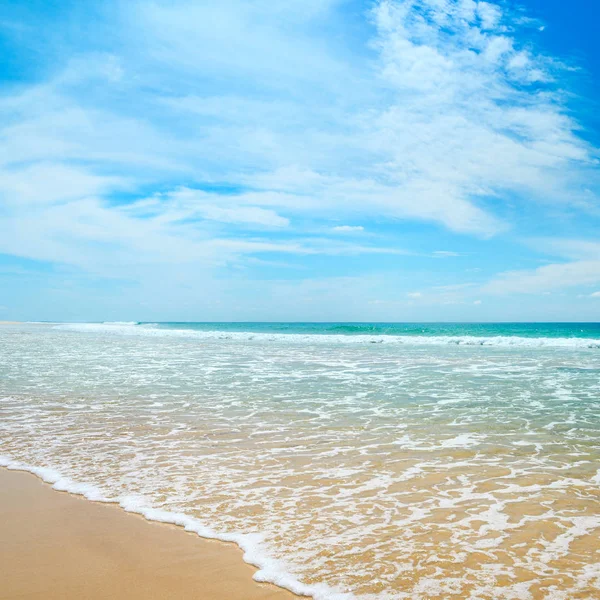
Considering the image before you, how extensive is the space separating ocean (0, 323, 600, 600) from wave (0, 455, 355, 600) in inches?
0.6

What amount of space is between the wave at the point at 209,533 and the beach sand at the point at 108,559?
0.06 meters

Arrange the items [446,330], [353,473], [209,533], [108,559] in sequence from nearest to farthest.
A: [108,559]
[209,533]
[353,473]
[446,330]

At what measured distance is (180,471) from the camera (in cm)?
556

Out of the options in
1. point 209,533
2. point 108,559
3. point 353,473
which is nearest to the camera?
point 108,559

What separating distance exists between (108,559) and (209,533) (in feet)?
2.60

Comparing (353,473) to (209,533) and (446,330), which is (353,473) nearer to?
(209,533)

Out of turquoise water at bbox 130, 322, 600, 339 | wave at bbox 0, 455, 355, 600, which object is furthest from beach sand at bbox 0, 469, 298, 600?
turquoise water at bbox 130, 322, 600, 339

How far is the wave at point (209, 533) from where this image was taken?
323 centimetres

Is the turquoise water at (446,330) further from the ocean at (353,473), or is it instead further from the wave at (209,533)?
the wave at (209,533)

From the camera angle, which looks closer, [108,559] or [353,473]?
[108,559]

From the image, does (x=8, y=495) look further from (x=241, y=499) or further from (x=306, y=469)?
(x=306, y=469)

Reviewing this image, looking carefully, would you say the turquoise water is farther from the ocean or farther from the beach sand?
the beach sand

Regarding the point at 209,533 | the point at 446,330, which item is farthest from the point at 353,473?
the point at 446,330

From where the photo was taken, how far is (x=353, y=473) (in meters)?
5.48
